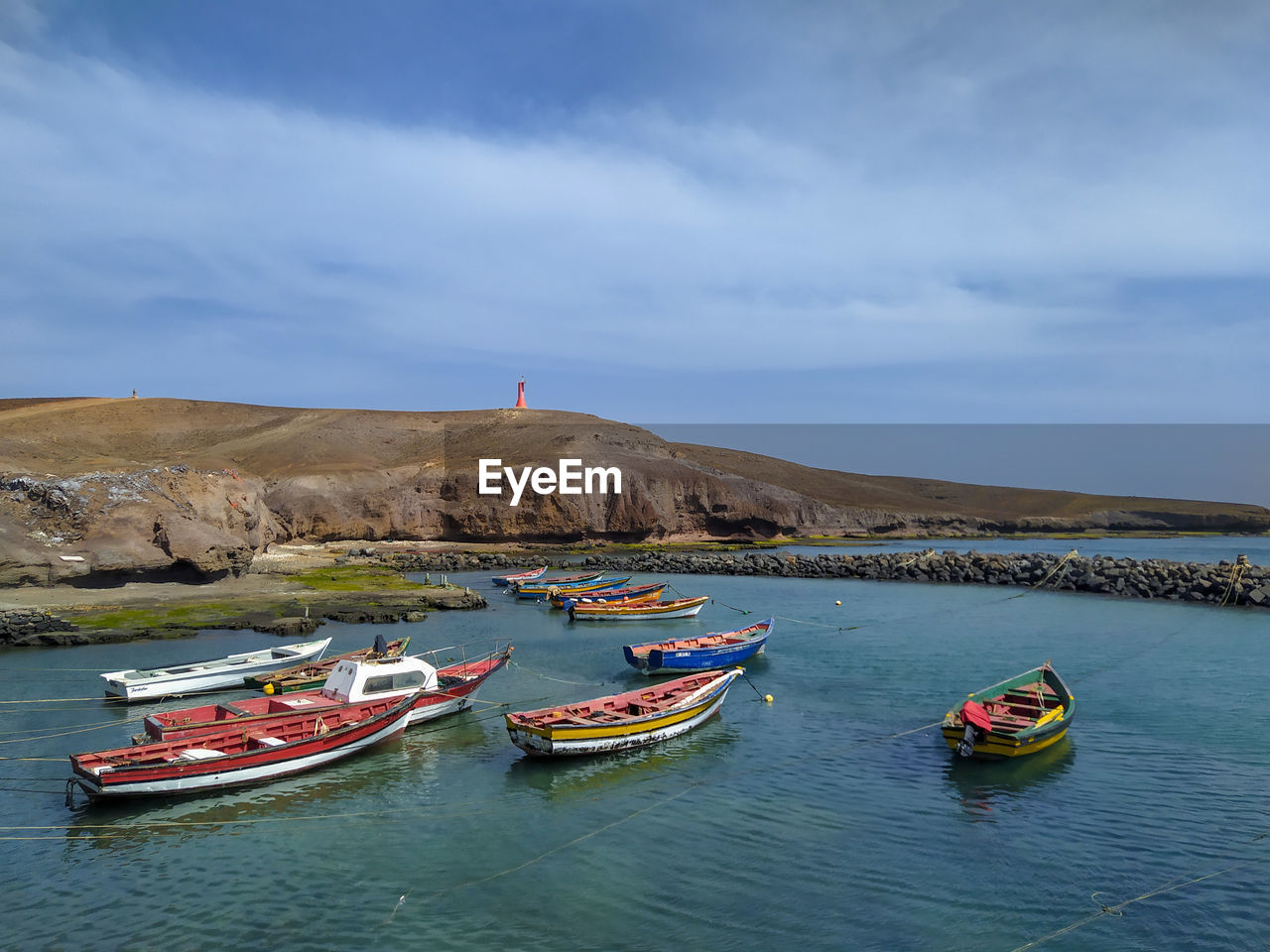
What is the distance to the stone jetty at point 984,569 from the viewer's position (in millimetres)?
54219

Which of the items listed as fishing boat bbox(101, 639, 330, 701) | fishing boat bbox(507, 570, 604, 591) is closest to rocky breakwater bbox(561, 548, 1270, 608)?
fishing boat bbox(507, 570, 604, 591)

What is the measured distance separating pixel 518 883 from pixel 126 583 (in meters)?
43.2

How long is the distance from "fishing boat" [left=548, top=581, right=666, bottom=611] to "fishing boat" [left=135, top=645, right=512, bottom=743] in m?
24.5

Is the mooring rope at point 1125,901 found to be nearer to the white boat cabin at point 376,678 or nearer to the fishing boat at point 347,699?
the fishing boat at point 347,699

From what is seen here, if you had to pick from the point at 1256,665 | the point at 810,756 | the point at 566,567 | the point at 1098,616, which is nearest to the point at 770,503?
the point at 566,567

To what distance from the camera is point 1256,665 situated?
34000mm

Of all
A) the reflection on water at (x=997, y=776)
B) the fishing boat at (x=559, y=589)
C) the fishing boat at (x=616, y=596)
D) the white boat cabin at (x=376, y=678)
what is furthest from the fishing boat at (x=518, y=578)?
the reflection on water at (x=997, y=776)

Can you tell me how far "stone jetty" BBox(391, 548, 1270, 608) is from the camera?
54.2 metres

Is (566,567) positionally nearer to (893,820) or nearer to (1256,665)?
(1256,665)

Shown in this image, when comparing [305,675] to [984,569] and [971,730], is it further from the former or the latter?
[984,569]

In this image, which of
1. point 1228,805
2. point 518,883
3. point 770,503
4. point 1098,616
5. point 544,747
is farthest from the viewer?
point 770,503

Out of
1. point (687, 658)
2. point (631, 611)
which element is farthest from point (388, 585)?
point (687, 658)

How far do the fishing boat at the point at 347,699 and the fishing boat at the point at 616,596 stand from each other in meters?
24.5

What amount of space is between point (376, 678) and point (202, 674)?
31.1ft
